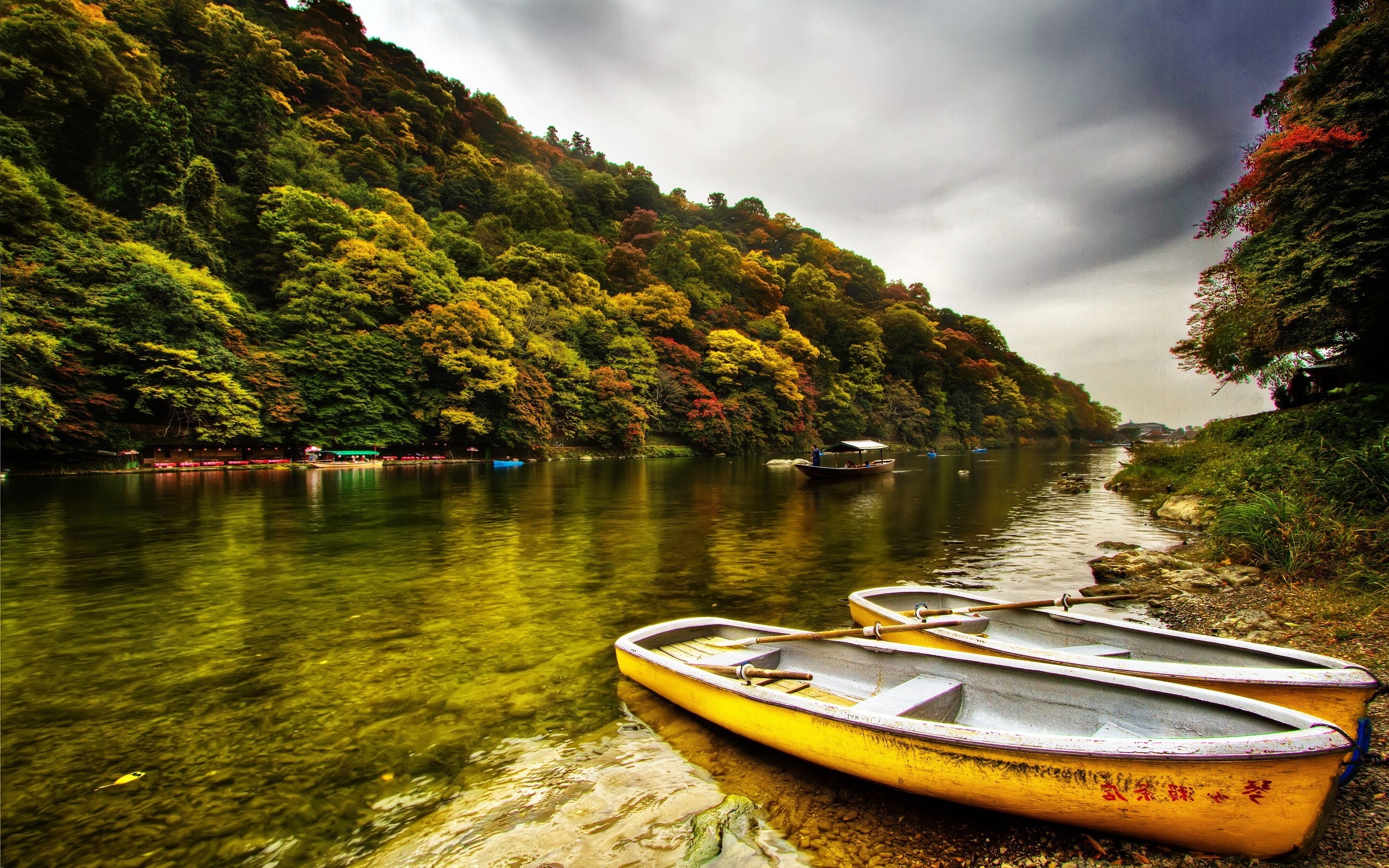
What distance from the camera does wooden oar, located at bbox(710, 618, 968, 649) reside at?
4.54m

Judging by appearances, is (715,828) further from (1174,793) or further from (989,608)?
(989,608)

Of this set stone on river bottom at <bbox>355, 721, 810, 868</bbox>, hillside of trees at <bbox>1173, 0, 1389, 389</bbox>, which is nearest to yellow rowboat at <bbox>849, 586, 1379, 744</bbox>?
stone on river bottom at <bbox>355, 721, 810, 868</bbox>

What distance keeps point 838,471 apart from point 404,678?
24.1 m

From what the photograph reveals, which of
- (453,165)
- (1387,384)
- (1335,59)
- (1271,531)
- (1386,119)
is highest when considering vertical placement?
(453,165)

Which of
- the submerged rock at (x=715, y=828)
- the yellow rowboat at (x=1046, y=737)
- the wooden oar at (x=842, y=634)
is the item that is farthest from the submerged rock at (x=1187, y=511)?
the submerged rock at (x=715, y=828)

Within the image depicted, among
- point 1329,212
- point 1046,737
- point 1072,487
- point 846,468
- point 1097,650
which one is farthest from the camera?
point 846,468

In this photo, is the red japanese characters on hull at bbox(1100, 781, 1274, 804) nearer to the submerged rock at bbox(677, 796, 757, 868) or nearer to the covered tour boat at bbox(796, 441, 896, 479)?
the submerged rock at bbox(677, 796, 757, 868)

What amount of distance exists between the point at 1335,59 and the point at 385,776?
1837 centimetres

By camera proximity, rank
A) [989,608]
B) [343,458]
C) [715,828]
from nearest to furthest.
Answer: [715,828], [989,608], [343,458]

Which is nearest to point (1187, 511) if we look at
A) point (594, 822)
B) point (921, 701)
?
point (921, 701)

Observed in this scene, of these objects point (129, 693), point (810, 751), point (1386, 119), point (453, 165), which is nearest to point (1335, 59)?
point (1386, 119)

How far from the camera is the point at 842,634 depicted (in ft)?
15.1

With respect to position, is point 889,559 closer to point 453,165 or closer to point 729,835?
point 729,835

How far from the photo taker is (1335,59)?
1049 cm
